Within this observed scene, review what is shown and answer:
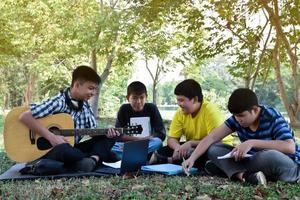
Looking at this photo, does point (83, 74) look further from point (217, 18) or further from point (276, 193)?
point (217, 18)

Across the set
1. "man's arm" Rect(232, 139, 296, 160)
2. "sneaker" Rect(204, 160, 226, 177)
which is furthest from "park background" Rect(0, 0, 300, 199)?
"man's arm" Rect(232, 139, 296, 160)

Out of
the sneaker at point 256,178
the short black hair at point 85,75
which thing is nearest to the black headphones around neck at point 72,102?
the short black hair at point 85,75

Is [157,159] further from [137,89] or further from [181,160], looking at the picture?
[137,89]

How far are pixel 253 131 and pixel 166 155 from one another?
1.14m

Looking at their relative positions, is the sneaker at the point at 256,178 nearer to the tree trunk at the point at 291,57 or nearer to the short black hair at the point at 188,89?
the short black hair at the point at 188,89

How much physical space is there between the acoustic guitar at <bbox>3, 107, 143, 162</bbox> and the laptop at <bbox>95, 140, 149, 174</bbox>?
0.42m

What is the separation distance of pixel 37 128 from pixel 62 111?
31 cm

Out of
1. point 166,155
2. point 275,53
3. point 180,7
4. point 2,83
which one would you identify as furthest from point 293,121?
point 2,83

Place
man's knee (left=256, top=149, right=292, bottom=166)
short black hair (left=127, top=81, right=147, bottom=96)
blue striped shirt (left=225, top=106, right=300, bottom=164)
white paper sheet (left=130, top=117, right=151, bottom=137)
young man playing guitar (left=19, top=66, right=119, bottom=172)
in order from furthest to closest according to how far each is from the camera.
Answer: white paper sheet (left=130, top=117, right=151, bottom=137)
short black hair (left=127, top=81, right=147, bottom=96)
young man playing guitar (left=19, top=66, right=119, bottom=172)
blue striped shirt (left=225, top=106, right=300, bottom=164)
man's knee (left=256, top=149, right=292, bottom=166)

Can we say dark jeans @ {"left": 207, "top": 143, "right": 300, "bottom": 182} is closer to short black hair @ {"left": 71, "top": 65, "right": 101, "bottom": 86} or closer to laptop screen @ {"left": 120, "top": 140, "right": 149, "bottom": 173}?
laptop screen @ {"left": 120, "top": 140, "right": 149, "bottom": 173}

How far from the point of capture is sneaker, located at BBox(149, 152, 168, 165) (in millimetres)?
4250

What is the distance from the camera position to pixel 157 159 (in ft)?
14.1

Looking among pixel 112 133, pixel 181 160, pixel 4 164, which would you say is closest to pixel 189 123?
pixel 181 160

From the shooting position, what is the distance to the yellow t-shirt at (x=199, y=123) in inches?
164
